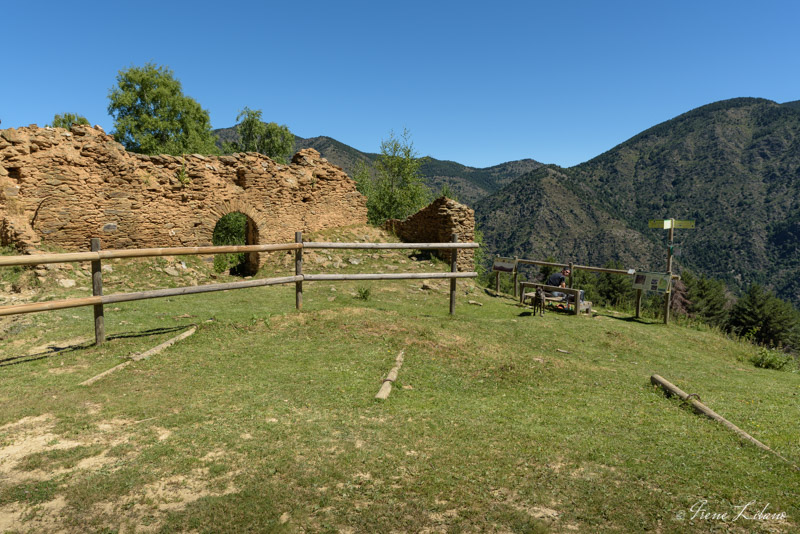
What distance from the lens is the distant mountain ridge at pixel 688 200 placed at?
286 ft

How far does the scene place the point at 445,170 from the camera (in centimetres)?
17262

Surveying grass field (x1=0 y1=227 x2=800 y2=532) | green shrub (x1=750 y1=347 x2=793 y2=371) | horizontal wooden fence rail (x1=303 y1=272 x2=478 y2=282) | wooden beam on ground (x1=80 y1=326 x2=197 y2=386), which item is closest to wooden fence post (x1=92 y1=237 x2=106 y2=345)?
grass field (x1=0 y1=227 x2=800 y2=532)

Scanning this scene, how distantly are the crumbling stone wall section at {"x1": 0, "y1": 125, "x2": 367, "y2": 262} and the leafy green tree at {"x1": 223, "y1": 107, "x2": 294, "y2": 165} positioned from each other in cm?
3357

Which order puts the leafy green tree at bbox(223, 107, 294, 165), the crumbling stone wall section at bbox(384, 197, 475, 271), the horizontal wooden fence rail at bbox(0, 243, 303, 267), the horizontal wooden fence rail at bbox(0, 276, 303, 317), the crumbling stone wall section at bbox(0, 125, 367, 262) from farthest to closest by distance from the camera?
the leafy green tree at bbox(223, 107, 294, 165) < the crumbling stone wall section at bbox(384, 197, 475, 271) < the crumbling stone wall section at bbox(0, 125, 367, 262) < the horizontal wooden fence rail at bbox(0, 276, 303, 317) < the horizontal wooden fence rail at bbox(0, 243, 303, 267)

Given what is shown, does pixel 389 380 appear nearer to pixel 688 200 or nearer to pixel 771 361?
pixel 771 361

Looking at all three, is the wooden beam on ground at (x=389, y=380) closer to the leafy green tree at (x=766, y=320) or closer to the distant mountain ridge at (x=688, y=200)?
→ the leafy green tree at (x=766, y=320)

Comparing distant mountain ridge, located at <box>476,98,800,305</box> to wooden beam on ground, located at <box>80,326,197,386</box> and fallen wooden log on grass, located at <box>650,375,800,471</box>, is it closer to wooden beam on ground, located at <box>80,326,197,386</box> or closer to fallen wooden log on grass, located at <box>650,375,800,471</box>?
fallen wooden log on grass, located at <box>650,375,800,471</box>

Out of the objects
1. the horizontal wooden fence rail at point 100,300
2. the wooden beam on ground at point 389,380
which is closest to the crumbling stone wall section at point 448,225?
the horizontal wooden fence rail at point 100,300

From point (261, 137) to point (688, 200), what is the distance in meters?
108

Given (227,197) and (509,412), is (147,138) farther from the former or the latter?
(509,412)

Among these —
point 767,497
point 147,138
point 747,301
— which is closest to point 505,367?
point 767,497

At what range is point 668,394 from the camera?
16.6ft

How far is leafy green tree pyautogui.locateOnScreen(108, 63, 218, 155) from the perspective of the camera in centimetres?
3177

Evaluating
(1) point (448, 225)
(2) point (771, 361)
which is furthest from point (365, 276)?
(2) point (771, 361)
